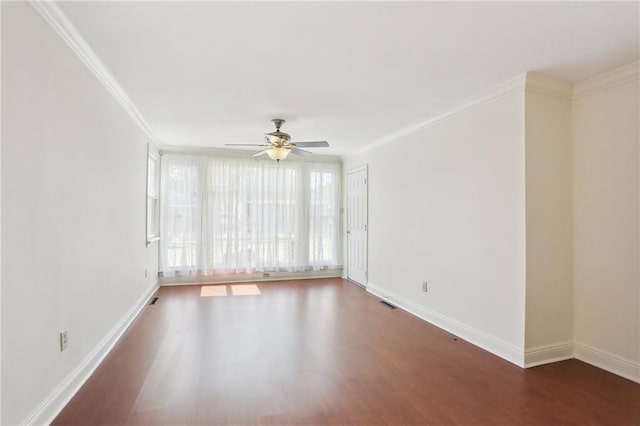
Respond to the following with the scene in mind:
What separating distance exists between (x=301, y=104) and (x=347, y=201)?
3188mm

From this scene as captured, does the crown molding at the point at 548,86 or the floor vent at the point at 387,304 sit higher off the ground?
the crown molding at the point at 548,86

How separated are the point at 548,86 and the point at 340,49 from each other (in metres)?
1.89

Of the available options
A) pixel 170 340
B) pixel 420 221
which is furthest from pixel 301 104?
pixel 170 340

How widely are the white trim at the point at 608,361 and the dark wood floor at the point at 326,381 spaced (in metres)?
0.07

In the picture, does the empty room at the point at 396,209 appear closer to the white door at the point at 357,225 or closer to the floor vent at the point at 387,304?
the floor vent at the point at 387,304

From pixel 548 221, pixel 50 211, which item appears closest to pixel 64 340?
pixel 50 211

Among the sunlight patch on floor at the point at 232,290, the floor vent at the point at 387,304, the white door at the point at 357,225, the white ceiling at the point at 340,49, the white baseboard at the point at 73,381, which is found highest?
the white ceiling at the point at 340,49

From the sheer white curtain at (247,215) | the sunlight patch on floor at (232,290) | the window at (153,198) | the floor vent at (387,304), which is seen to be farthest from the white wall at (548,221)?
the window at (153,198)

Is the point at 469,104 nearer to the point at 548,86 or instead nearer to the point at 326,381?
the point at 548,86

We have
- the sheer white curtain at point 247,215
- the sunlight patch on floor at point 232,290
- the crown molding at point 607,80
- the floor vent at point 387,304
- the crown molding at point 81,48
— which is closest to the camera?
the crown molding at point 81,48

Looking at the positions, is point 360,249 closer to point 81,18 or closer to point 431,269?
point 431,269

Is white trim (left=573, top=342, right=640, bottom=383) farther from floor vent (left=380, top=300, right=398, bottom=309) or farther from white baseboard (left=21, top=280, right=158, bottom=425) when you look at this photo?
white baseboard (left=21, top=280, right=158, bottom=425)

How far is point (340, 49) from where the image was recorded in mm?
2342

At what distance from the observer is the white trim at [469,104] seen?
9.36 feet
